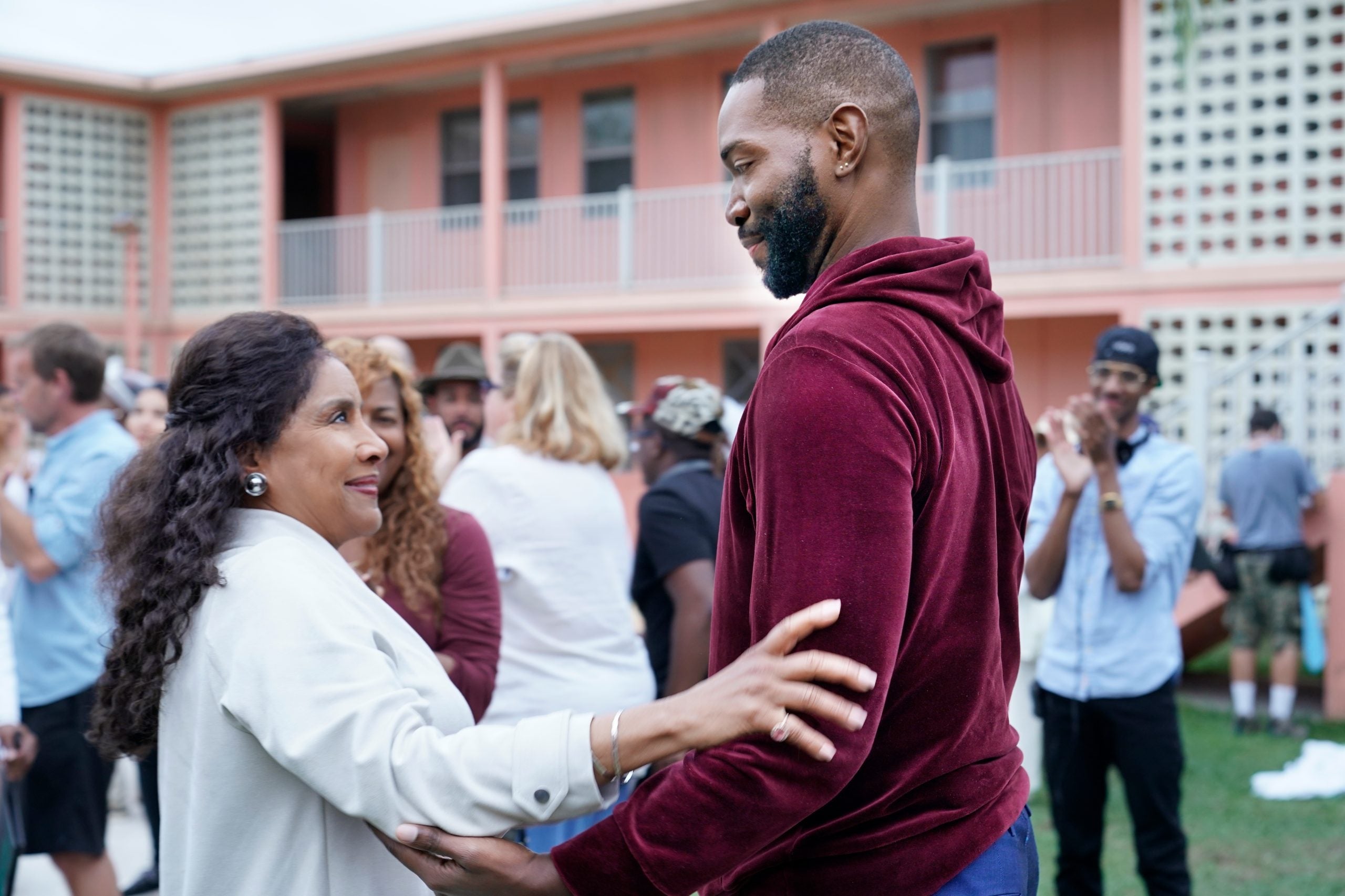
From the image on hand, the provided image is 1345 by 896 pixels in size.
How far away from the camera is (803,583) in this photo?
5.20 ft

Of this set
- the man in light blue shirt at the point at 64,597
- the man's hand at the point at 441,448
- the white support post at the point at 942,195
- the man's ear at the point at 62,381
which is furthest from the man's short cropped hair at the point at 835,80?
the white support post at the point at 942,195

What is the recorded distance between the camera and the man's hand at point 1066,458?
4219 mm

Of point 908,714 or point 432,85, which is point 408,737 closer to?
point 908,714

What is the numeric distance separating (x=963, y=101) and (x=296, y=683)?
43.4 ft

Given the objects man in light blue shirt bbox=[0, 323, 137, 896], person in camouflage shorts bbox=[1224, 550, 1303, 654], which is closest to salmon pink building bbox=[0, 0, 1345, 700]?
person in camouflage shorts bbox=[1224, 550, 1303, 654]

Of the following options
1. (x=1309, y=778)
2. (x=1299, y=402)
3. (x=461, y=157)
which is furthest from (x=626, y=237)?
(x=1309, y=778)

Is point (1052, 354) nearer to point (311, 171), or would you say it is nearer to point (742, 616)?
point (311, 171)

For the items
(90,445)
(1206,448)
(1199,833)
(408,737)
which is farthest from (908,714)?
(1206,448)

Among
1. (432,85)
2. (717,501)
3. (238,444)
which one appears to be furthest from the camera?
(432,85)

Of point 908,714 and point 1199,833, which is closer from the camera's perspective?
point 908,714

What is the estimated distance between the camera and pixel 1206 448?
32.1ft

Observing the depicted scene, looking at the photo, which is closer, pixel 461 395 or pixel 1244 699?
pixel 461 395

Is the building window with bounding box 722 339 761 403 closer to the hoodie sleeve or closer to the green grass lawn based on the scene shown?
the green grass lawn

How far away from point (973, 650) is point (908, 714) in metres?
0.13
